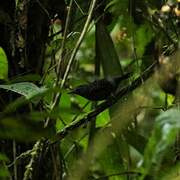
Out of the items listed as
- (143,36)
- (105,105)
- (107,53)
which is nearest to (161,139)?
(105,105)

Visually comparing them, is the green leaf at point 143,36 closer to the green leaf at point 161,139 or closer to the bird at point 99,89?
the bird at point 99,89

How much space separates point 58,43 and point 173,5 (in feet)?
1.10

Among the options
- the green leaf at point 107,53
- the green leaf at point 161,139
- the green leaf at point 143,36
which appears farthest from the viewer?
the green leaf at point 143,36

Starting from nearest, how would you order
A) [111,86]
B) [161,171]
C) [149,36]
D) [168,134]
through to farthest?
[168,134] → [161,171] → [111,86] → [149,36]

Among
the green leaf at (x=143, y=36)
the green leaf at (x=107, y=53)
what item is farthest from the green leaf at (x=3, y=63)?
the green leaf at (x=143, y=36)

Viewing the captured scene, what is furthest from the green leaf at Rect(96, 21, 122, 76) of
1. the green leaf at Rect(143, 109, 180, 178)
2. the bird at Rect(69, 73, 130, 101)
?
the green leaf at Rect(143, 109, 180, 178)

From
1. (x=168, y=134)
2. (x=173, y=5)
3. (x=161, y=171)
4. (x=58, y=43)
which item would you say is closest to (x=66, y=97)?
(x=58, y=43)

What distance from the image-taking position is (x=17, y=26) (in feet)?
4.85

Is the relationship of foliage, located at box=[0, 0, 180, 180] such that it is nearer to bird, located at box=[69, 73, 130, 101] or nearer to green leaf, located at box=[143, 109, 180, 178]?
bird, located at box=[69, 73, 130, 101]

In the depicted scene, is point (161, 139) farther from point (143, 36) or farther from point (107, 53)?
point (143, 36)

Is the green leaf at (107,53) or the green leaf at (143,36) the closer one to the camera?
the green leaf at (107,53)

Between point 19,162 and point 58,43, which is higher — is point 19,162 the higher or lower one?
the lower one

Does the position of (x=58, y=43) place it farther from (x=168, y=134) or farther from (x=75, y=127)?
(x=168, y=134)

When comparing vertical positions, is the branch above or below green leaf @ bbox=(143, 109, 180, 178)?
below
